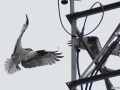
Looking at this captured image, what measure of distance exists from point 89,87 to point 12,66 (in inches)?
170

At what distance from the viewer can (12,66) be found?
9523 millimetres

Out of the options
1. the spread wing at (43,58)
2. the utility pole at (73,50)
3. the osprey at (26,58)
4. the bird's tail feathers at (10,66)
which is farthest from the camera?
the spread wing at (43,58)

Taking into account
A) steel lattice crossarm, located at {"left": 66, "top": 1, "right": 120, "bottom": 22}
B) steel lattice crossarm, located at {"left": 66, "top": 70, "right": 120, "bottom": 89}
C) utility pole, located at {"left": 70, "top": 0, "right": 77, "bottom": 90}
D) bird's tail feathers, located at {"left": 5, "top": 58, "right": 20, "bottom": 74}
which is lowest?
bird's tail feathers, located at {"left": 5, "top": 58, "right": 20, "bottom": 74}

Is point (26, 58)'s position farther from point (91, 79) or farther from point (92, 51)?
point (91, 79)

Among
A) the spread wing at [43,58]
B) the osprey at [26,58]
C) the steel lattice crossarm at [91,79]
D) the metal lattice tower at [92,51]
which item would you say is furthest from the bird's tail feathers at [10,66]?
the steel lattice crossarm at [91,79]

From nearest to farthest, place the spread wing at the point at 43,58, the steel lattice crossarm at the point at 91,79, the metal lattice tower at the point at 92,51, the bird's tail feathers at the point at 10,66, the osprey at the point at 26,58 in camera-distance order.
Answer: the steel lattice crossarm at the point at 91,79, the metal lattice tower at the point at 92,51, the osprey at the point at 26,58, the bird's tail feathers at the point at 10,66, the spread wing at the point at 43,58

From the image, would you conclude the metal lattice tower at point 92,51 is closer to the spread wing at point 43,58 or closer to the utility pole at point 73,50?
the utility pole at point 73,50

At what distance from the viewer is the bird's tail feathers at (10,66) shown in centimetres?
924

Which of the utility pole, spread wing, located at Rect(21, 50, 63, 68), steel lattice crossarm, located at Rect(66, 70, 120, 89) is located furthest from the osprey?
steel lattice crossarm, located at Rect(66, 70, 120, 89)

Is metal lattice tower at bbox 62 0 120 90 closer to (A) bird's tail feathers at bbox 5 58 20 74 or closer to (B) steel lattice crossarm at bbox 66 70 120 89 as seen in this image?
(B) steel lattice crossarm at bbox 66 70 120 89

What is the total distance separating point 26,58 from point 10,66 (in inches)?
14.1

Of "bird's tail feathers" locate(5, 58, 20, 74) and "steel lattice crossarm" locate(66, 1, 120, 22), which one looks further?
"bird's tail feathers" locate(5, 58, 20, 74)

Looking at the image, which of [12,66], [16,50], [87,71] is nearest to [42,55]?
[12,66]

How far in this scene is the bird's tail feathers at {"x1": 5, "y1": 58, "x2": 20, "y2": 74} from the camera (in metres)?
9.24
